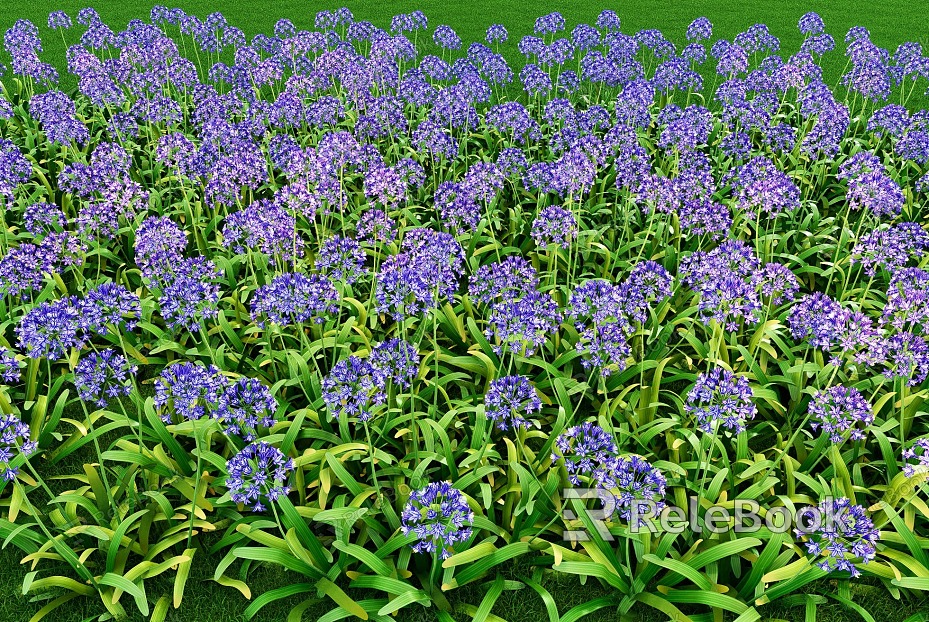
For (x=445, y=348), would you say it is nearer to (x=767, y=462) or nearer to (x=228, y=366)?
(x=228, y=366)

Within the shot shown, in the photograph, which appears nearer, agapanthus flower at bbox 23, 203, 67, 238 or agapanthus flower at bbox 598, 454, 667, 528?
agapanthus flower at bbox 598, 454, 667, 528

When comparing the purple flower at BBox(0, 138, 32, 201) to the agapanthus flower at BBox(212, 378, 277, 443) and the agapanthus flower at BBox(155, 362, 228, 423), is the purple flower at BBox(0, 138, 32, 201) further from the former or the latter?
the agapanthus flower at BBox(212, 378, 277, 443)

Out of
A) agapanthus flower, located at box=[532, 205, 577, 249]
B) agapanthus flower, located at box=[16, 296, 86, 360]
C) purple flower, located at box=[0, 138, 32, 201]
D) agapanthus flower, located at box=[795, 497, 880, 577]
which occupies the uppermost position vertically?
purple flower, located at box=[0, 138, 32, 201]

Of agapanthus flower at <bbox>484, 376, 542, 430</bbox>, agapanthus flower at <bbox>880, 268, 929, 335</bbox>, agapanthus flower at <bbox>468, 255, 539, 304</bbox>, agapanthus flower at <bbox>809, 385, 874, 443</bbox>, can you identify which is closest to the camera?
agapanthus flower at <bbox>809, 385, 874, 443</bbox>

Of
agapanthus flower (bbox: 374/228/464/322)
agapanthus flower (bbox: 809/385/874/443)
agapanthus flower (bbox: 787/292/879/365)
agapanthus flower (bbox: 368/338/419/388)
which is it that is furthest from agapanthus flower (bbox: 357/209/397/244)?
agapanthus flower (bbox: 809/385/874/443)

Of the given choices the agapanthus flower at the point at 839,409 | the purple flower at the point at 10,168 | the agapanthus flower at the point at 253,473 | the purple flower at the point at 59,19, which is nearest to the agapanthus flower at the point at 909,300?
the agapanthus flower at the point at 839,409

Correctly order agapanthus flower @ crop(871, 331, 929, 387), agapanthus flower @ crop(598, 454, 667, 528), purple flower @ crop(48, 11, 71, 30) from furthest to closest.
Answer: purple flower @ crop(48, 11, 71, 30)
agapanthus flower @ crop(871, 331, 929, 387)
agapanthus flower @ crop(598, 454, 667, 528)

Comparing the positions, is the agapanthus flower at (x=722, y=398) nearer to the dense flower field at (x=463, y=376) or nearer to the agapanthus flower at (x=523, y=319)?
the dense flower field at (x=463, y=376)

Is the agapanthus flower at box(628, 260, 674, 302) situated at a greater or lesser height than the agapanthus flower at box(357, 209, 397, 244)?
lesser
